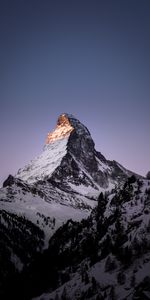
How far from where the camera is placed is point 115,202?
19600cm

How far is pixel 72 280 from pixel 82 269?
25.2 ft

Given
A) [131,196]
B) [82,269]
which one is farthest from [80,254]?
[131,196]

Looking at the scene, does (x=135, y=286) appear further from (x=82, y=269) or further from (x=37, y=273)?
(x=37, y=273)

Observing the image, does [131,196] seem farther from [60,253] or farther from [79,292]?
[79,292]

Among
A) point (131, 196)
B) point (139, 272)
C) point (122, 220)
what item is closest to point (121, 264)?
point (139, 272)

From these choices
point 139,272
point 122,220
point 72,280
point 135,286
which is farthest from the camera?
point 122,220

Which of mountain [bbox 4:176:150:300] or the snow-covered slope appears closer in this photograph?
the snow-covered slope

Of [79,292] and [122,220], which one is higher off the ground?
[122,220]

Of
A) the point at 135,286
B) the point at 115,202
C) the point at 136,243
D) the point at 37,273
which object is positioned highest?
the point at 115,202

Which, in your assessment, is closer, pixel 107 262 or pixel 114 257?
pixel 107 262

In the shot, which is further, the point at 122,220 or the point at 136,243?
the point at 122,220

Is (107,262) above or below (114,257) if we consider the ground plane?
below

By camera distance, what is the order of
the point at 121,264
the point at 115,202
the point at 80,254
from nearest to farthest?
the point at 121,264 < the point at 80,254 < the point at 115,202

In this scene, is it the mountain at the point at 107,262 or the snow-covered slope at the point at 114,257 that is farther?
the mountain at the point at 107,262
